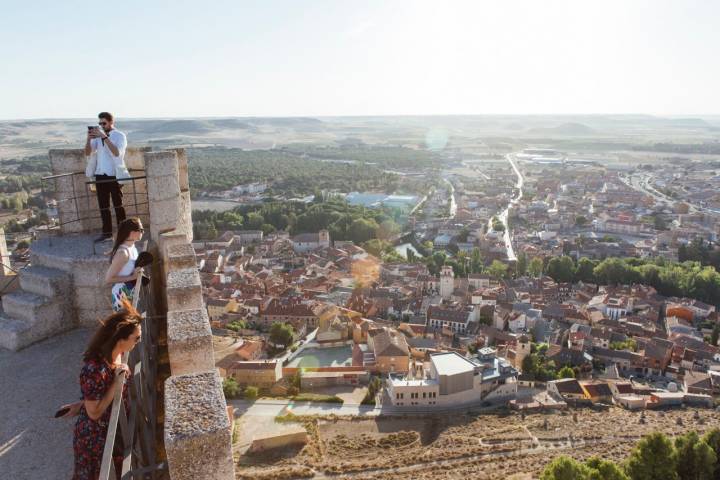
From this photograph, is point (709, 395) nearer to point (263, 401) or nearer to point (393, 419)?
point (393, 419)

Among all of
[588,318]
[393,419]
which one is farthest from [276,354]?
[588,318]

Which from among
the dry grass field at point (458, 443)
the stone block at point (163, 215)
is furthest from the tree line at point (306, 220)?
the stone block at point (163, 215)

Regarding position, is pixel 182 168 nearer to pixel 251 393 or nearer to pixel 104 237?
pixel 104 237

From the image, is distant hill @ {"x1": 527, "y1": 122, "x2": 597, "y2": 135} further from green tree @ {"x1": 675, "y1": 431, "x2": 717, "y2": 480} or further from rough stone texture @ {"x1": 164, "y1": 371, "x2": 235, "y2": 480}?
rough stone texture @ {"x1": 164, "y1": 371, "x2": 235, "y2": 480}

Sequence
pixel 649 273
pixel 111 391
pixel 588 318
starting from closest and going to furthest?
pixel 111 391 → pixel 588 318 → pixel 649 273

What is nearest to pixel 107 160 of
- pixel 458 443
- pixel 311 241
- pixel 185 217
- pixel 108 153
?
pixel 108 153

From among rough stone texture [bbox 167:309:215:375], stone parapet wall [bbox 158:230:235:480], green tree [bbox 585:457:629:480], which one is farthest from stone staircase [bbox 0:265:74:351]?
green tree [bbox 585:457:629:480]
